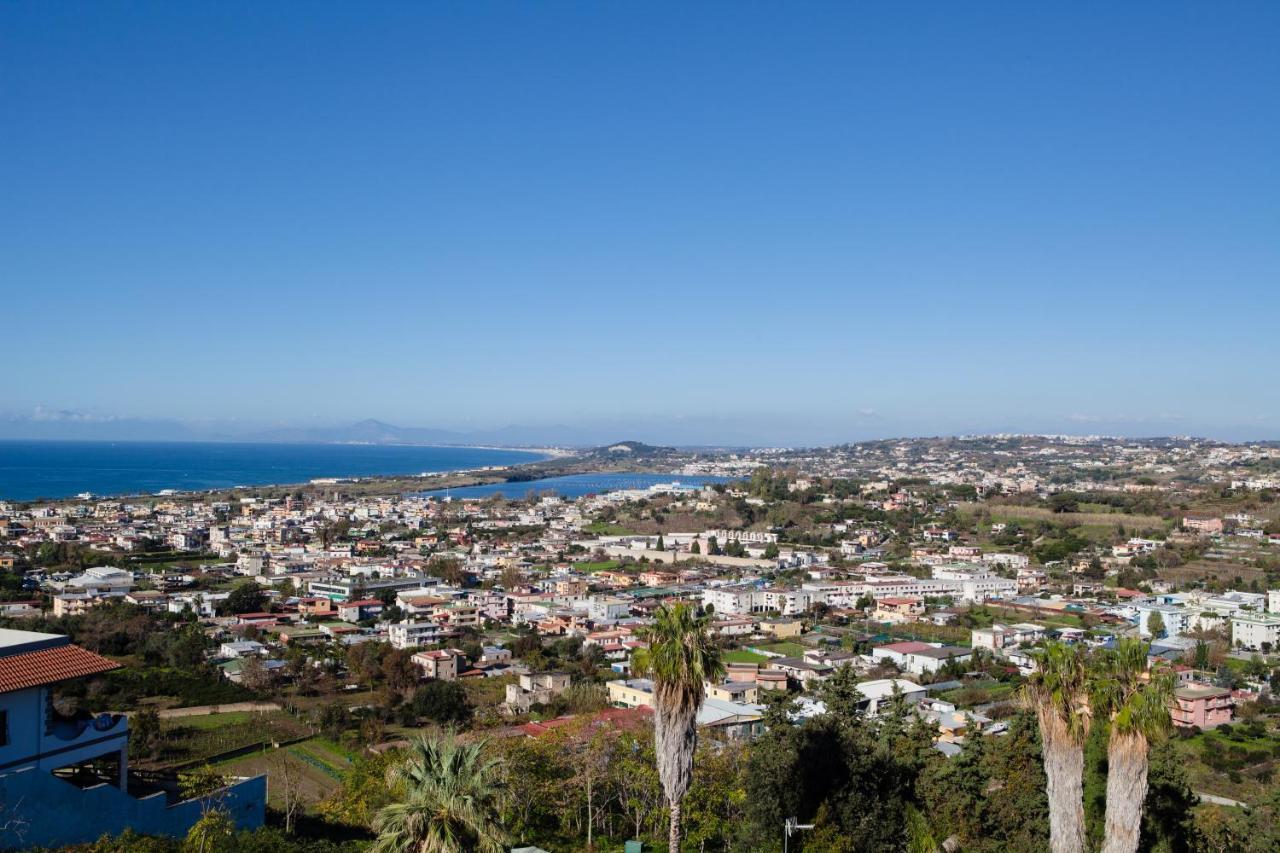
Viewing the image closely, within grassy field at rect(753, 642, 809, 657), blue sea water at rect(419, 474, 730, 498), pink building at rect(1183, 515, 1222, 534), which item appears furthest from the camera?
blue sea water at rect(419, 474, 730, 498)

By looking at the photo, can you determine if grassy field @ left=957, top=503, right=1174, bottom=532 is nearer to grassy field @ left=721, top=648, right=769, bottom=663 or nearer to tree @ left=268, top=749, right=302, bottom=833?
grassy field @ left=721, top=648, right=769, bottom=663

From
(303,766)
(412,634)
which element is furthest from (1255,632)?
(303,766)

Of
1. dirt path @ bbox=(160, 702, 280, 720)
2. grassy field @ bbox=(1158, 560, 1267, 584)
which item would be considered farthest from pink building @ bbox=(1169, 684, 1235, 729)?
grassy field @ bbox=(1158, 560, 1267, 584)

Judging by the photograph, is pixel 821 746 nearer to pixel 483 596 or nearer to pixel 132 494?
pixel 483 596

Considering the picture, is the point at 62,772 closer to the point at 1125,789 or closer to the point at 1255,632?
the point at 1125,789

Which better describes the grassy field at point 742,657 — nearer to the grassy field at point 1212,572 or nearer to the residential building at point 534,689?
the residential building at point 534,689

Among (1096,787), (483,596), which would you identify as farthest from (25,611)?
(1096,787)
